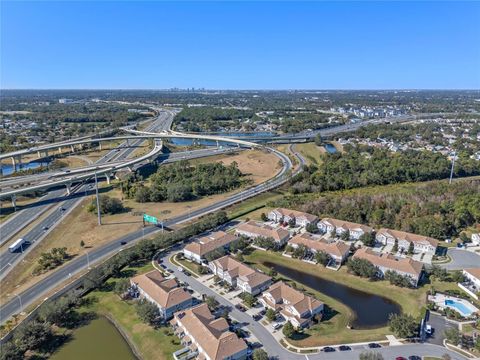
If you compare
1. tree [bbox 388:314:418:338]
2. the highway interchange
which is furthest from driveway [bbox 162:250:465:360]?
tree [bbox 388:314:418:338]

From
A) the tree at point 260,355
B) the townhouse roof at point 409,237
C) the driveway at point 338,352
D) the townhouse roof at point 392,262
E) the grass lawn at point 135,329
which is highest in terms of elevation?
the townhouse roof at point 409,237

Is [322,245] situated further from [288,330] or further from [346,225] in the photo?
[288,330]

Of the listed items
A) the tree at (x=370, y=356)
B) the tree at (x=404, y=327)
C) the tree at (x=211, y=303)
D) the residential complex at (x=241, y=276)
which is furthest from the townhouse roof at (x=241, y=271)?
the tree at (x=370, y=356)

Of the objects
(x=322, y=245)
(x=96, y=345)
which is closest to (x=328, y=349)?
(x=322, y=245)

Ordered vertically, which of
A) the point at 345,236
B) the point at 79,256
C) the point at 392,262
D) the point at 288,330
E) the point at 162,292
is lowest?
the point at 79,256

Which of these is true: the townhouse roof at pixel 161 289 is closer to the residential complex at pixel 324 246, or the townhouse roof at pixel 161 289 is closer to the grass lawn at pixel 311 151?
the residential complex at pixel 324 246
